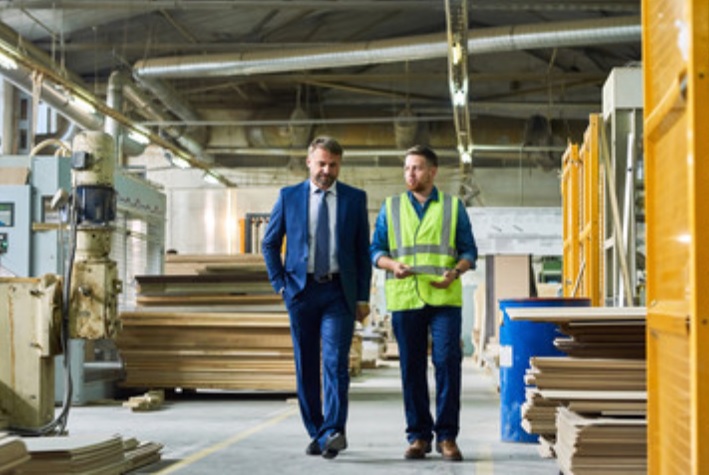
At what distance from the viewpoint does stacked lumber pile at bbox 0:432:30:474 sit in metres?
3.77

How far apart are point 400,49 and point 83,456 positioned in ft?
37.4

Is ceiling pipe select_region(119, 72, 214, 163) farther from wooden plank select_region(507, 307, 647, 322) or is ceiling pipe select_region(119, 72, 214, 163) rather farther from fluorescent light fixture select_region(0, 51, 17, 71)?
wooden plank select_region(507, 307, 647, 322)

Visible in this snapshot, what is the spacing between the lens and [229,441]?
702 cm

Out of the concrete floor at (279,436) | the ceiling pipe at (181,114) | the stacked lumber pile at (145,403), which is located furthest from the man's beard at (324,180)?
the ceiling pipe at (181,114)

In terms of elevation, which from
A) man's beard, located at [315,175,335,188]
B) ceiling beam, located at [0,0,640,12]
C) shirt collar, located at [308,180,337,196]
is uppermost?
ceiling beam, located at [0,0,640,12]

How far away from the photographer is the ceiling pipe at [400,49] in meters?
14.6

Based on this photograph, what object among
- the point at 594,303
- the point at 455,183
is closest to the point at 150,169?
the point at 455,183

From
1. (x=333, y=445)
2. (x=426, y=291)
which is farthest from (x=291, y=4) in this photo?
(x=333, y=445)

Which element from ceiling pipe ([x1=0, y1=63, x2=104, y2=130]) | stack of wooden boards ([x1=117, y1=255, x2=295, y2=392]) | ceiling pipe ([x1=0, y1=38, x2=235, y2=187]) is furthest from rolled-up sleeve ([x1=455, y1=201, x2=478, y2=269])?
ceiling pipe ([x1=0, y1=63, x2=104, y2=130])

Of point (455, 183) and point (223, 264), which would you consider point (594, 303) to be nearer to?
point (223, 264)

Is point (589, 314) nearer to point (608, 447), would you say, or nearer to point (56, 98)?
point (608, 447)

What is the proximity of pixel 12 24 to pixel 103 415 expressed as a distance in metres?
9.28

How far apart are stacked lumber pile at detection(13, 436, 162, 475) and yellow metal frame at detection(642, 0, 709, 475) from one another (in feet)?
9.15

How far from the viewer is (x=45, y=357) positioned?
707 cm
